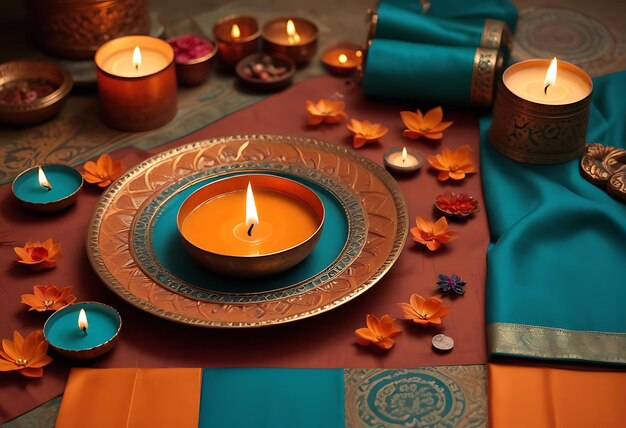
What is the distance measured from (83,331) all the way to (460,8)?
1.05 metres

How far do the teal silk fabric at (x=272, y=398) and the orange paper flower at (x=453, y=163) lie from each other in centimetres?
48

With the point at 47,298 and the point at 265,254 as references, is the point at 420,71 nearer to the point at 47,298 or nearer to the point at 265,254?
the point at 265,254

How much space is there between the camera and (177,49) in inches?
70.4

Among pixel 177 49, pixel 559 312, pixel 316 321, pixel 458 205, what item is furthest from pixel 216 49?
pixel 559 312

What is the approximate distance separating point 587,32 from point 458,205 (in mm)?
679

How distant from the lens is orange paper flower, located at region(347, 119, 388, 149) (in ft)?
5.22

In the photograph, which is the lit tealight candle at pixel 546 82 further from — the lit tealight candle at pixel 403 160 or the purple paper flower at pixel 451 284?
the purple paper flower at pixel 451 284

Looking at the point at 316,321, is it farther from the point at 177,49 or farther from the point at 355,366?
the point at 177,49

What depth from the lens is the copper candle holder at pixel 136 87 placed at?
1.59 m

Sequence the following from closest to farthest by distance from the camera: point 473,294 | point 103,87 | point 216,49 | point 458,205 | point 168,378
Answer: point 168,378, point 473,294, point 458,205, point 103,87, point 216,49

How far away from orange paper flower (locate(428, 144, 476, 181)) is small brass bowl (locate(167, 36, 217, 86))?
0.50m

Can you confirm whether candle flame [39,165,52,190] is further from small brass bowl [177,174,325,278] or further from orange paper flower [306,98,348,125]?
orange paper flower [306,98,348,125]

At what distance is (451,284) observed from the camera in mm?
1298

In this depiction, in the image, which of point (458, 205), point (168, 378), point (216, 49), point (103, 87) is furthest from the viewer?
point (216, 49)
